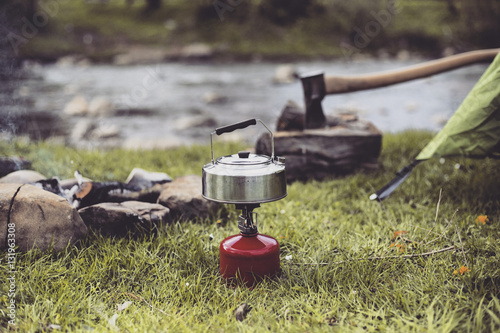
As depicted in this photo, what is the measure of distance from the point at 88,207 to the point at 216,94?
7.97 m

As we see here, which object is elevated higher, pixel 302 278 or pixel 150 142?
pixel 150 142

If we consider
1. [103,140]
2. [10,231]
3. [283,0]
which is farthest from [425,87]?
[10,231]

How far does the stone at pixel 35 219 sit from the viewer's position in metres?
1.99

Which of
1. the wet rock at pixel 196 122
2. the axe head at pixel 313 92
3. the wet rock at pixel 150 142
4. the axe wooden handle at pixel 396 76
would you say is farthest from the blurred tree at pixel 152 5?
the axe wooden handle at pixel 396 76

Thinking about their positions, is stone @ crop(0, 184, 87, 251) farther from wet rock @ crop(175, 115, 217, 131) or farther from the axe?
wet rock @ crop(175, 115, 217, 131)

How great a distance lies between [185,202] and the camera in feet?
8.27

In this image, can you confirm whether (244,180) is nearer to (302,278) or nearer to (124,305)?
(302,278)

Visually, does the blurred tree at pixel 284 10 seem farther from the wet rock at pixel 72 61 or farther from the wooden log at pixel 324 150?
the wooden log at pixel 324 150

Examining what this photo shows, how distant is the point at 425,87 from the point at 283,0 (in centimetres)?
686

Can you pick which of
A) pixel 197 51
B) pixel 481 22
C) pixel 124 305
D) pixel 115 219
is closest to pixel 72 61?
pixel 197 51

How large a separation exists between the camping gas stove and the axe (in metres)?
1.44

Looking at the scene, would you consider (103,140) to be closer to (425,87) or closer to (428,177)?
(428,177)

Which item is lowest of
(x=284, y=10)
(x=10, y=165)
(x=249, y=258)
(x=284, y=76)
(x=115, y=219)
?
(x=249, y=258)

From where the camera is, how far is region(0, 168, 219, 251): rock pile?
6.61 ft
